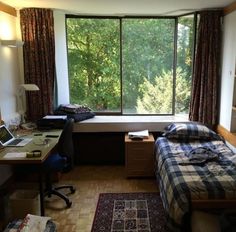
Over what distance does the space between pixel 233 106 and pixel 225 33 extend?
106cm

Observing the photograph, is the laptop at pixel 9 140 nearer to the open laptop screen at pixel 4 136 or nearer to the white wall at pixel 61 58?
the open laptop screen at pixel 4 136

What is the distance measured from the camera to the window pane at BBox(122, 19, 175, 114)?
168 inches

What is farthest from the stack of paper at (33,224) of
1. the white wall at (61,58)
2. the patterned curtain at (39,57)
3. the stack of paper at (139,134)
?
the white wall at (61,58)

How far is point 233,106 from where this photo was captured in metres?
3.38

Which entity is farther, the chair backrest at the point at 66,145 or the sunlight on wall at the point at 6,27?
the sunlight on wall at the point at 6,27

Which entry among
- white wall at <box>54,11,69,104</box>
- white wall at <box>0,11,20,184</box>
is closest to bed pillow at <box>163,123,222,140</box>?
white wall at <box>54,11,69,104</box>

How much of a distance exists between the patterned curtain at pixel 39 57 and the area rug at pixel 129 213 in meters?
1.67

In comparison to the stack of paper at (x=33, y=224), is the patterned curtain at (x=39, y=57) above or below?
above

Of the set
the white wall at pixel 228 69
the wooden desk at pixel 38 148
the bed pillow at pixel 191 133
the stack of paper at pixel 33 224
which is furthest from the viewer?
the bed pillow at pixel 191 133

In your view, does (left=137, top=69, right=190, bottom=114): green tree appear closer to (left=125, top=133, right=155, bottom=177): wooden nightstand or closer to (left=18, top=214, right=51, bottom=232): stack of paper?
(left=125, top=133, right=155, bottom=177): wooden nightstand

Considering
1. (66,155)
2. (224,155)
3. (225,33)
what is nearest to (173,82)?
(225,33)

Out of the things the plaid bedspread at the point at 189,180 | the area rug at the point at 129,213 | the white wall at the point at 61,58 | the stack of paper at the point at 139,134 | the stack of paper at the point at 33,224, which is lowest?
the area rug at the point at 129,213

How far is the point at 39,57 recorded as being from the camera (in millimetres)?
3820

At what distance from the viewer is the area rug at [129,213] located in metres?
2.57
